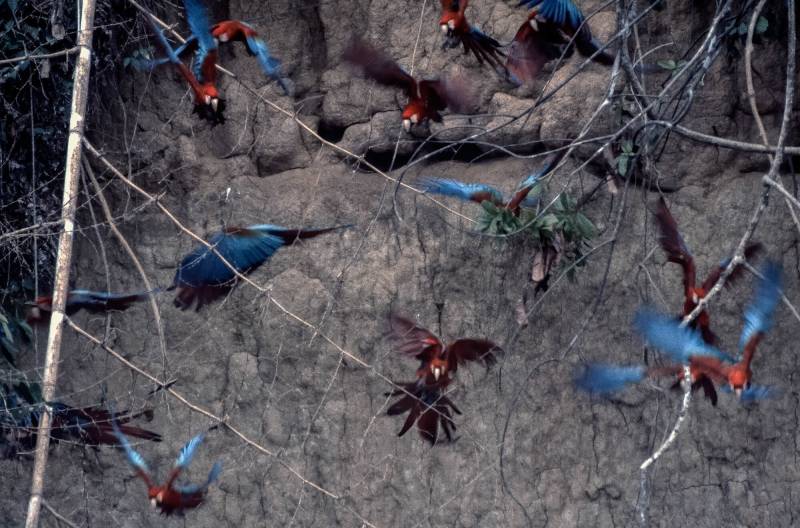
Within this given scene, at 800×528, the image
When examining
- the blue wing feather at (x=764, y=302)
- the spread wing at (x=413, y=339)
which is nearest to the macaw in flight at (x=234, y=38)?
the spread wing at (x=413, y=339)

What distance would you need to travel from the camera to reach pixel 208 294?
331 cm

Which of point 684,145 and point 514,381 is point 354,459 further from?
point 684,145

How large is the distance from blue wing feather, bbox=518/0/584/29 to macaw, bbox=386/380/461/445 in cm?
111

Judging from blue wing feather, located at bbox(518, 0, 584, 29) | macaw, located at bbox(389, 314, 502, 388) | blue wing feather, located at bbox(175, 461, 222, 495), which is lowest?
blue wing feather, located at bbox(175, 461, 222, 495)

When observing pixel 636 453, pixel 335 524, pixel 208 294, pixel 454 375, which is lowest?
pixel 335 524

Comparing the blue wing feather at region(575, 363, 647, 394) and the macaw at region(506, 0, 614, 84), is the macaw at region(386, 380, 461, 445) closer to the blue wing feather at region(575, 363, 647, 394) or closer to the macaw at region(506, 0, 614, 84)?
the blue wing feather at region(575, 363, 647, 394)

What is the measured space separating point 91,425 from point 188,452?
0.35 m

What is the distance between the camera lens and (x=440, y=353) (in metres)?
3.09

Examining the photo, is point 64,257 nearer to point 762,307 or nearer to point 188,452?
point 188,452

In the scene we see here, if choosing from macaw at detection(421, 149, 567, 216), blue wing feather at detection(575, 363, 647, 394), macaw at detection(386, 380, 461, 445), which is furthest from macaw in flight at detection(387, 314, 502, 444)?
macaw at detection(421, 149, 567, 216)

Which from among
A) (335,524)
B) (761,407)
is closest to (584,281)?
(761,407)

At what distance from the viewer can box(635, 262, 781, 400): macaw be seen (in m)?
2.73

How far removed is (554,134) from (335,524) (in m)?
1.45

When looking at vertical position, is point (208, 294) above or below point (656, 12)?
below
